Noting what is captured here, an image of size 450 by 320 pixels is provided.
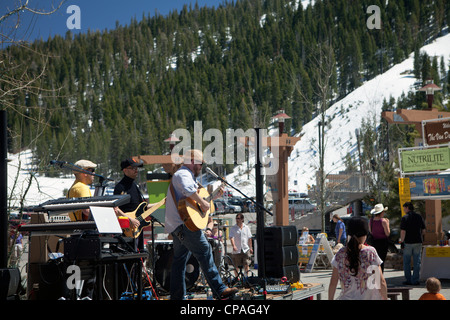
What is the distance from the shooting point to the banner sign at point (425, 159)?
464 inches

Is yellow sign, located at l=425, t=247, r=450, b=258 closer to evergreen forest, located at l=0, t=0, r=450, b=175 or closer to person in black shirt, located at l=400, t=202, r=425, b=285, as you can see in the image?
person in black shirt, located at l=400, t=202, r=425, b=285

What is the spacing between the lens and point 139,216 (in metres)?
6.98

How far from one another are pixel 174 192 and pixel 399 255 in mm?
10067

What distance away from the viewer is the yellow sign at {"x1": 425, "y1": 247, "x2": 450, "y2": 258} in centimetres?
1121

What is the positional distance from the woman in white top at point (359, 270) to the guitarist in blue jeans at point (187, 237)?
156 centimetres

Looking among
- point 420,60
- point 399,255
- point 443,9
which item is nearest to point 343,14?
point 443,9

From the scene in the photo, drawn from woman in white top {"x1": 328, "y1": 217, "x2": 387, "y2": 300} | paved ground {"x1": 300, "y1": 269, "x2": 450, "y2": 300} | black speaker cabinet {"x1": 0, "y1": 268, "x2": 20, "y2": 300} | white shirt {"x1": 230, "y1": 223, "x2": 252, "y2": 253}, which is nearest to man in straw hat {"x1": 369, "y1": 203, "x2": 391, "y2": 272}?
paved ground {"x1": 300, "y1": 269, "x2": 450, "y2": 300}

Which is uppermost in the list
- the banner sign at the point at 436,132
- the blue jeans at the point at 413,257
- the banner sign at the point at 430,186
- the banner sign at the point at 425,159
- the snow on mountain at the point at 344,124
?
the snow on mountain at the point at 344,124

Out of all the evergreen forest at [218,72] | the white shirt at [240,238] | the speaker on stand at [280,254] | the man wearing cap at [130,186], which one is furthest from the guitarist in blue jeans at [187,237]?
the evergreen forest at [218,72]

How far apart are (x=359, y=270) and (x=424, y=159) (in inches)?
325

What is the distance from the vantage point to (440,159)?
11.8 m

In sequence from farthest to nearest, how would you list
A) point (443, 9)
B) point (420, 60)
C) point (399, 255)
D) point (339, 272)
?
point (443, 9)
point (420, 60)
point (399, 255)
point (339, 272)

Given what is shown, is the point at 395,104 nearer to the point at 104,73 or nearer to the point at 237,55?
the point at 237,55

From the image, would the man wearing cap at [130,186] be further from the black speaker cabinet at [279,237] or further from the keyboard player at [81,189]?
the black speaker cabinet at [279,237]
